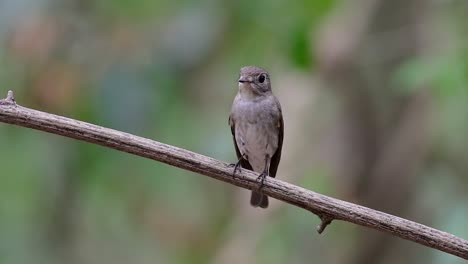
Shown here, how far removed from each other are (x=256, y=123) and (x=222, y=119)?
0.96m

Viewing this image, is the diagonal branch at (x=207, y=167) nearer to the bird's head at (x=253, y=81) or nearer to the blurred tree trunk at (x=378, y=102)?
the bird's head at (x=253, y=81)

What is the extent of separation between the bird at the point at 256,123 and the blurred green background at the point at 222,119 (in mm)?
105

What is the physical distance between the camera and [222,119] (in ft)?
22.0

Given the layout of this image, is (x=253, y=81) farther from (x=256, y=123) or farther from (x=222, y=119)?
(x=222, y=119)

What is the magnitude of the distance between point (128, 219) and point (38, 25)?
2.04 m

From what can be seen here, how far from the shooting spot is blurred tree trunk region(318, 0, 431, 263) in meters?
6.28

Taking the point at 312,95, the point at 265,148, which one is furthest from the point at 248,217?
the point at 312,95

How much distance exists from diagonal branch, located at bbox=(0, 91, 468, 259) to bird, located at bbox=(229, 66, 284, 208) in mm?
1875

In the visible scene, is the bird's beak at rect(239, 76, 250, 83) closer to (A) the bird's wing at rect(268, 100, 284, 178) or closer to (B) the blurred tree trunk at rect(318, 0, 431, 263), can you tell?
(A) the bird's wing at rect(268, 100, 284, 178)

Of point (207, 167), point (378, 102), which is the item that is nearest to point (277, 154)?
point (378, 102)

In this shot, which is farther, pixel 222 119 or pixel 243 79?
pixel 222 119

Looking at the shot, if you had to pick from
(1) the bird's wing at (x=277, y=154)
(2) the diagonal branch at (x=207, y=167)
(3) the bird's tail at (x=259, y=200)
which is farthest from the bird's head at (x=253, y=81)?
(2) the diagonal branch at (x=207, y=167)

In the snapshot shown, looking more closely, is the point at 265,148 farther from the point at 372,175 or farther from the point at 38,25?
the point at 38,25

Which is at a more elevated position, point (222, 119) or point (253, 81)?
point (253, 81)
